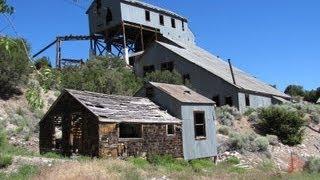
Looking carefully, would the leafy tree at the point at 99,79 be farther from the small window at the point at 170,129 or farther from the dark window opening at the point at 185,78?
the small window at the point at 170,129

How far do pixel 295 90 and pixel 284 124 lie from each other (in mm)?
39726

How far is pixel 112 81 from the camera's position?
144ft

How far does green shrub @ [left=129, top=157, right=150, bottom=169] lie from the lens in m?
22.2

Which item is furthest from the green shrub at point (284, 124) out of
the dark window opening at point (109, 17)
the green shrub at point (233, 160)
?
the dark window opening at point (109, 17)

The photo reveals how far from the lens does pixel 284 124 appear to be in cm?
3956

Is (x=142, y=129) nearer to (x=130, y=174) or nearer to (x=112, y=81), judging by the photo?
(x=130, y=174)

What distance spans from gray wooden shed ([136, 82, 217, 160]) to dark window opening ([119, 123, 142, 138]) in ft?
8.52

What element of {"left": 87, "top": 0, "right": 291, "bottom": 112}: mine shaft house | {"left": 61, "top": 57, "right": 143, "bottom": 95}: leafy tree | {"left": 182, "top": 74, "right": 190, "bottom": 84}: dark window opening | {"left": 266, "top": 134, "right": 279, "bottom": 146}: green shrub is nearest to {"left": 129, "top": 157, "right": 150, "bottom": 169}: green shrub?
{"left": 266, "top": 134, "right": 279, "bottom": 146}: green shrub

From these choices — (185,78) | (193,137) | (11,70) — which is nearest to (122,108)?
(193,137)

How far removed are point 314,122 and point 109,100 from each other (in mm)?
25689

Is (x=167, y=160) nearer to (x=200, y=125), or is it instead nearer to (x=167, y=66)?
(x=200, y=125)

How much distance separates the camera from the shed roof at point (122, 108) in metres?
24.2

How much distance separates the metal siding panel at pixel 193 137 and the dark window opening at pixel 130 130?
279cm

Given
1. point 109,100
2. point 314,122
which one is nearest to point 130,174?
point 109,100
